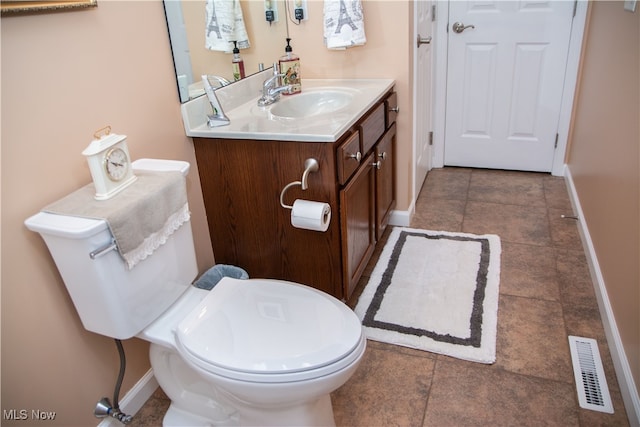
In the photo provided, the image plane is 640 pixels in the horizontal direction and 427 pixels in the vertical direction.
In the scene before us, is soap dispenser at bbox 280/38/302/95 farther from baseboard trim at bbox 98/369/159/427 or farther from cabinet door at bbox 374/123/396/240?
baseboard trim at bbox 98/369/159/427

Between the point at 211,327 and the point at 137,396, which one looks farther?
the point at 137,396

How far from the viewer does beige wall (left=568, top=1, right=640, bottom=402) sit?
157 cm

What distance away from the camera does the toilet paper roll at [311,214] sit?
1.54m

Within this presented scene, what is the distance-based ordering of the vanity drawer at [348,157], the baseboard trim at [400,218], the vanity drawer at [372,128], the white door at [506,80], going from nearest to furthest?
1. the vanity drawer at [348,157]
2. the vanity drawer at [372,128]
3. the baseboard trim at [400,218]
4. the white door at [506,80]

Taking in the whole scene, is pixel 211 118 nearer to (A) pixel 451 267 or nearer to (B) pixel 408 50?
(B) pixel 408 50

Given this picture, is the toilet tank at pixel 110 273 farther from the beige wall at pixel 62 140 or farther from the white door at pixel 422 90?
the white door at pixel 422 90

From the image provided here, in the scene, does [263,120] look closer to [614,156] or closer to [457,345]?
[457,345]

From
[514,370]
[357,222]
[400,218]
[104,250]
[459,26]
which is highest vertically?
[459,26]

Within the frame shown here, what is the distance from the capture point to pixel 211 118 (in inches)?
67.4

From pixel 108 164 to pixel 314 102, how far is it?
3.77 ft

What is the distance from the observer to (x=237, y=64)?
1.97 metres

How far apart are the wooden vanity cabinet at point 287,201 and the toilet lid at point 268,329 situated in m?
0.36

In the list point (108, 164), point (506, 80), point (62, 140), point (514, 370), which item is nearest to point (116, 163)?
point (108, 164)

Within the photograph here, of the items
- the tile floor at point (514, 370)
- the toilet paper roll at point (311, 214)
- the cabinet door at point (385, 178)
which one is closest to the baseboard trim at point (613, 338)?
the tile floor at point (514, 370)
